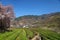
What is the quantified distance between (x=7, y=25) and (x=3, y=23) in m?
3.12

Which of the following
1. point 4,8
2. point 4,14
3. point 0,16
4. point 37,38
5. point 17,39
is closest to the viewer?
point 17,39

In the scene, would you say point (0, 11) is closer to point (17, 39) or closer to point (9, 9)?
point (9, 9)

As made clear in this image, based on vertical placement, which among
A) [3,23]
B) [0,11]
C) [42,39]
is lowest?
[42,39]

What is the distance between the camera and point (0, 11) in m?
40.6

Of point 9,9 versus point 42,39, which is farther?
point 9,9

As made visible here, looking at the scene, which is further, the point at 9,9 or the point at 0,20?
the point at 9,9

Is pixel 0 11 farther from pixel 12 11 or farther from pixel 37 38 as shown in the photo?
pixel 37 38

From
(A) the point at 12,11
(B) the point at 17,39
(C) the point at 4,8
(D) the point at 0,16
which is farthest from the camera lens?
(A) the point at 12,11

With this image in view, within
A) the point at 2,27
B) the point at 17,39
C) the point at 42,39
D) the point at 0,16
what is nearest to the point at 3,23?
the point at 2,27

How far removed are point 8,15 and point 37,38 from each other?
16.2 metres

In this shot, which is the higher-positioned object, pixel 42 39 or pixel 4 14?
pixel 4 14

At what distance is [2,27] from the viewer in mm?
41438

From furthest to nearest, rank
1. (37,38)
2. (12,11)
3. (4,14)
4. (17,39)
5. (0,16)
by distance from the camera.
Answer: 1. (12,11)
2. (4,14)
3. (0,16)
4. (37,38)
5. (17,39)

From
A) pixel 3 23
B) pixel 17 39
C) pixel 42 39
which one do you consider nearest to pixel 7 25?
pixel 3 23
